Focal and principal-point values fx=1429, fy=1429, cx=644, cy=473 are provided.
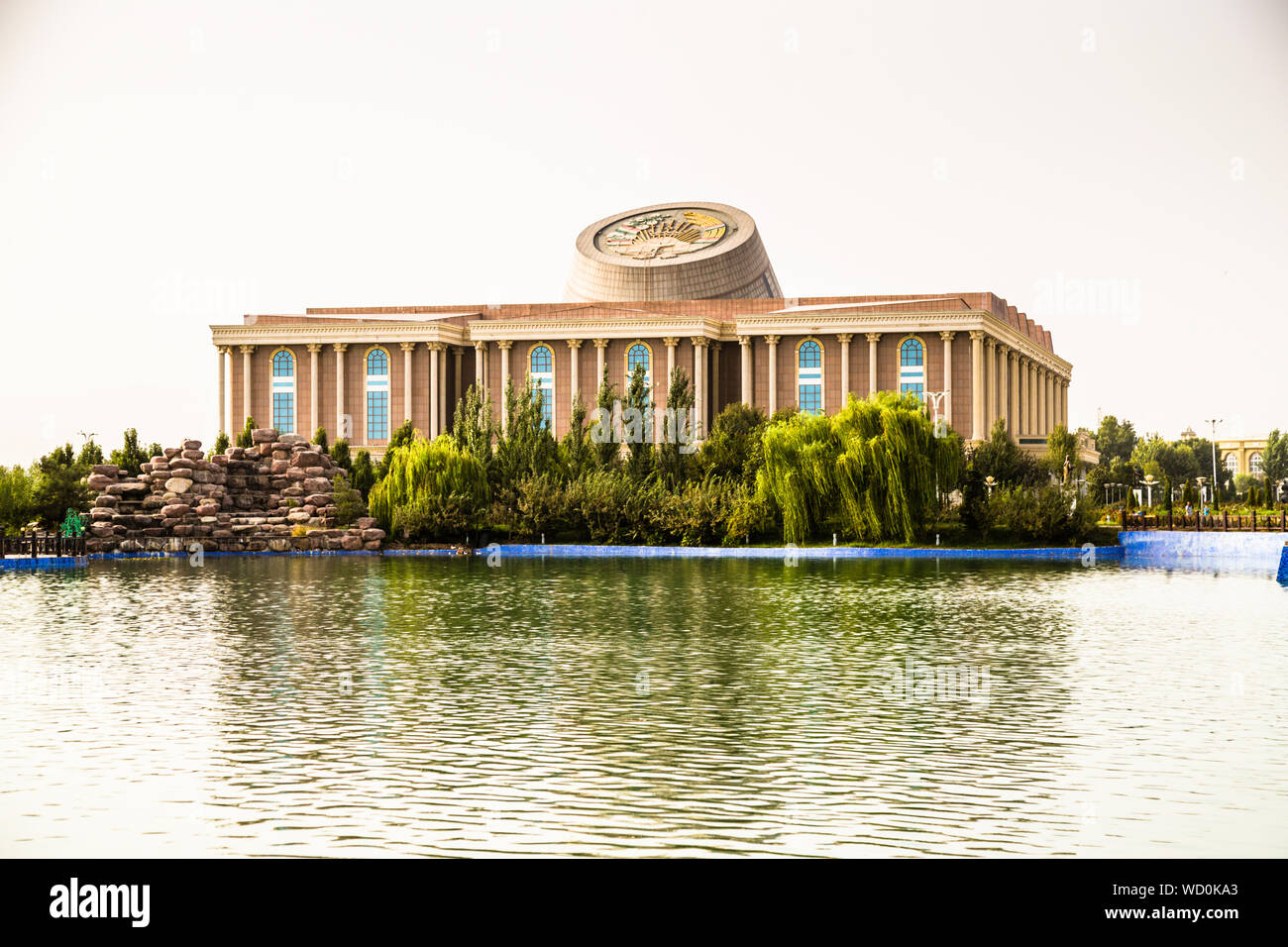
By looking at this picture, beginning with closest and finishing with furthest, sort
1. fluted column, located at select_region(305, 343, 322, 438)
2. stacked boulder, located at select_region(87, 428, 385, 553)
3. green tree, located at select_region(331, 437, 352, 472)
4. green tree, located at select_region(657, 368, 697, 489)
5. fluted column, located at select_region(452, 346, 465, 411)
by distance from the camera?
stacked boulder, located at select_region(87, 428, 385, 553)
green tree, located at select_region(657, 368, 697, 489)
green tree, located at select_region(331, 437, 352, 472)
fluted column, located at select_region(305, 343, 322, 438)
fluted column, located at select_region(452, 346, 465, 411)

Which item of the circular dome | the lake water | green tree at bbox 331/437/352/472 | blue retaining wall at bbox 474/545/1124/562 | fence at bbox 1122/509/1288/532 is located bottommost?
the lake water

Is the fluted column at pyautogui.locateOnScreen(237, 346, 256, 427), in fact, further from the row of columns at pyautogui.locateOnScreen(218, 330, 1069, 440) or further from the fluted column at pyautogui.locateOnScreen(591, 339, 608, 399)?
the fluted column at pyautogui.locateOnScreen(591, 339, 608, 399)

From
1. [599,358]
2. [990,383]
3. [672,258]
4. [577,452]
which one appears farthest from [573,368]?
[577,452]

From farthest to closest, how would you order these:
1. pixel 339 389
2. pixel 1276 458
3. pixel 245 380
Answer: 1. pixel 1276 458
2. pixel 245 380
3. pixel 339 389

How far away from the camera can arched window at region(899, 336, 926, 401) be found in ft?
251

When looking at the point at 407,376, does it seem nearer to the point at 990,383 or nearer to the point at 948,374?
the point at 948,374

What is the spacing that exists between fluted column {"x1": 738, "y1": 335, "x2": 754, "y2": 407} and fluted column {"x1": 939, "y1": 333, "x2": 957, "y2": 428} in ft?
33.7

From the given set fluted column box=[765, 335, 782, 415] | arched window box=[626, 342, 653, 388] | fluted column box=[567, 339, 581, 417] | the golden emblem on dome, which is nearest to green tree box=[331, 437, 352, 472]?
fluted column box=[567, 339, 581, 417]

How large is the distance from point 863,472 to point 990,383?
1292 inches

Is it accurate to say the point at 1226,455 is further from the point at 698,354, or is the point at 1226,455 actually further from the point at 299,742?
the point at 299,742

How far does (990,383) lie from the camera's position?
7681 centimetres

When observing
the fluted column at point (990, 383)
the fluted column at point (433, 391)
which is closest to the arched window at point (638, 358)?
the fluted column at point (433, 391)

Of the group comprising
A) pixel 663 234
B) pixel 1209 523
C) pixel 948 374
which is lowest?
pixel 1209 523
